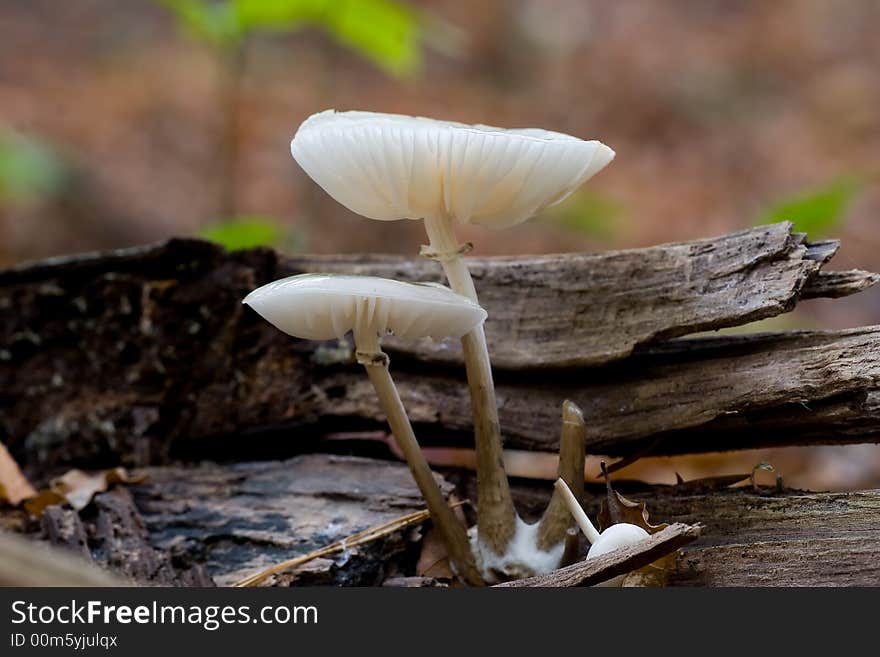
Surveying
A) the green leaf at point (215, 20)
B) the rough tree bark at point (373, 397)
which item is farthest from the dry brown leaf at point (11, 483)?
the green leaf at point (215, 20)

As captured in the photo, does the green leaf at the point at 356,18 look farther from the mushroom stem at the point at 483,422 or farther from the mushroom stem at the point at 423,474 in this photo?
the mushroom stem at the point at 423,474

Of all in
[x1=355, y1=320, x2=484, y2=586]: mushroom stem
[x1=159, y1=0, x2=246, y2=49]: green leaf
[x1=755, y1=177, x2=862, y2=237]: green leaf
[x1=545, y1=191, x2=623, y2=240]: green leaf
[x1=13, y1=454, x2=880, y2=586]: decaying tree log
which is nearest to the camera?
[x1=13, y1=454, x2=880, y2=586]: decaying tree log

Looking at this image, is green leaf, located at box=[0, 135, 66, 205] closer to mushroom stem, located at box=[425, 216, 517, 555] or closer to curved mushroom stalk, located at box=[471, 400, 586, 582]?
mushroom stem, located at box=[425, 216, 517, 555]

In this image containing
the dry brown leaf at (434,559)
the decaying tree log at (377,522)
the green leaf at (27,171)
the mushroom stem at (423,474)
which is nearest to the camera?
the decaying tree log at (377,522)

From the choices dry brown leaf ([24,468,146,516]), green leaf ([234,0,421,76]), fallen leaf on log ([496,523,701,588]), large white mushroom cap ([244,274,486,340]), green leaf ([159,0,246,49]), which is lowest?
fallen leaf on log ([496,523,701,588])

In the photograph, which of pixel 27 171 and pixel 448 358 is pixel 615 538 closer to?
pixel 448 358

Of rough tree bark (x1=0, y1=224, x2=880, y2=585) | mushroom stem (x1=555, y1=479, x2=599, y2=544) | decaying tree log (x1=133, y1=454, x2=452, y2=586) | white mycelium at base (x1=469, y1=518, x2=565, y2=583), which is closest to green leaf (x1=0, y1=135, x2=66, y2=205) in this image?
rough tree bark (x1=0, y1=224, x2=880, y2=585)

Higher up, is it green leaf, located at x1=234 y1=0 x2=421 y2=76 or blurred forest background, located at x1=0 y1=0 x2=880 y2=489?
blurred forest background, located at x1=0 y1=0 x2=880 y2=489

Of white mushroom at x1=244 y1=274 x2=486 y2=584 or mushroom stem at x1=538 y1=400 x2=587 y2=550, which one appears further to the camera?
mushroom stem at x1=538 y1=400 x2=587 y2=550
